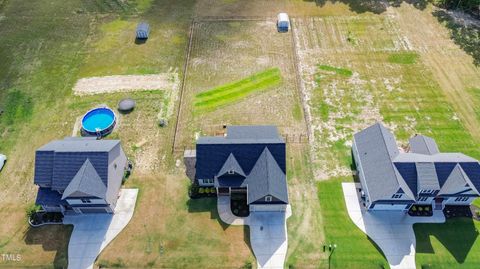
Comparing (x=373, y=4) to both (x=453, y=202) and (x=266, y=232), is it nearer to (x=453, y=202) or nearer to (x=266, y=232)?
(x=453, y=202)

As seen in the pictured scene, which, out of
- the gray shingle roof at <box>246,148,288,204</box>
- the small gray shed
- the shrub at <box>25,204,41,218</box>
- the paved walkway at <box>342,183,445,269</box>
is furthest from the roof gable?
the small gray shed

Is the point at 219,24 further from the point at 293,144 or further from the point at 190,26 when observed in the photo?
the point at 293,144

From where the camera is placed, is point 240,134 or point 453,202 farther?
point 240,134

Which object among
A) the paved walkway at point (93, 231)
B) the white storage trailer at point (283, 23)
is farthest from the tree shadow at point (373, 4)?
the paved walkway at point (93, 231)

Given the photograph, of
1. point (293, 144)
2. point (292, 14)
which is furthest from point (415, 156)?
point (292, 14)

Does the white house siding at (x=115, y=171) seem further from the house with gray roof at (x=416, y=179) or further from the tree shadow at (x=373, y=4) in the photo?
the tree shadow at (x=373, y=4)

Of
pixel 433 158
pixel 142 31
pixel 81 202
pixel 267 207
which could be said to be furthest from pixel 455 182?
pixel 142 31

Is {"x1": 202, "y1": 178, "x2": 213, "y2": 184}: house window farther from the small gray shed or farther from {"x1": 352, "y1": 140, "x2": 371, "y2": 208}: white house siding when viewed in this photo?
the small gray shed
